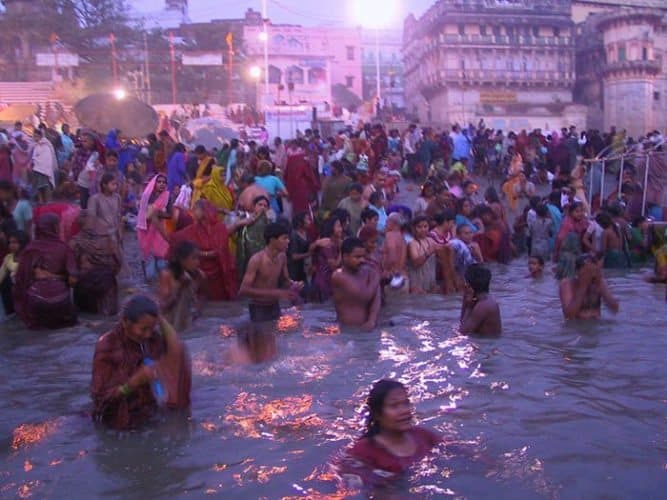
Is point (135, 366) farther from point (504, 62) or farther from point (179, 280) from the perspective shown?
point (504, 62)

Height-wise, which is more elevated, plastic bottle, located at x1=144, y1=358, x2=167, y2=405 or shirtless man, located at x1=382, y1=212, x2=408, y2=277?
shirtless man, located at x1=382, y1=212, x2=408, y2=277

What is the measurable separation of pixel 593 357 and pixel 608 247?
4886 millimetres

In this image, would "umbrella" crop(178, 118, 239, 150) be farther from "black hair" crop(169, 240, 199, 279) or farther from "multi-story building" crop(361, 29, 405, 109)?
"multi-story building" crop(361, 29, 405, 109)

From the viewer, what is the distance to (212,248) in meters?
8.31

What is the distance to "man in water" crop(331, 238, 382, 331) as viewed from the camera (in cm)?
668

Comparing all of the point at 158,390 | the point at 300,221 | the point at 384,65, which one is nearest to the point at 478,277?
the point at 158,390

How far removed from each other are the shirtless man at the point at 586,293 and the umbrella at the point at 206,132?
688 inches

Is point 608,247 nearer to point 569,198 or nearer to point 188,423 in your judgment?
point 569,198

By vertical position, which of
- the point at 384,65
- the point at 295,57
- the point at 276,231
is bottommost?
the point at 276,231

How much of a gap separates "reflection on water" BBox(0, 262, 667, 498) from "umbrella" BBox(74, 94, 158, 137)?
12.4m

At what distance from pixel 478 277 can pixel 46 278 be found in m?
3.83

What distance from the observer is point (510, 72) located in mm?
39375

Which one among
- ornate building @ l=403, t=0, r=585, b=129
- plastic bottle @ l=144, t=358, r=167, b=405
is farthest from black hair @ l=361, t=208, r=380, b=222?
ornate building @ l=403, t=0, r=585, b=129

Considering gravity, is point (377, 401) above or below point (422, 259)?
below
